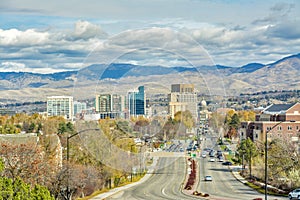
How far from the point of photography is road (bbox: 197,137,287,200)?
180ft

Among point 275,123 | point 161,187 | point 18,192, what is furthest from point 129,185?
point 275,123

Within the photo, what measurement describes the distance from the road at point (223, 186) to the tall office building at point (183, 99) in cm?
918

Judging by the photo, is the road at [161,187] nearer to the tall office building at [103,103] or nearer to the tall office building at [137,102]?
the tall office building at [103,103]

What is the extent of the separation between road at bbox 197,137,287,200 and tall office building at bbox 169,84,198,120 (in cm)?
918

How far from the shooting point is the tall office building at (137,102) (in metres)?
47.8

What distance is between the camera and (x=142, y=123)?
5238 centimetres

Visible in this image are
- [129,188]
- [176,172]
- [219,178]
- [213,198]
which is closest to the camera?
[213,198]

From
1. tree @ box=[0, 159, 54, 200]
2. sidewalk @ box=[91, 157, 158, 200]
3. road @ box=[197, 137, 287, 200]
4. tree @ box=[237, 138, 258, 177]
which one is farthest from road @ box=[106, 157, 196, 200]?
tree @ box=[0, 159, 54, 200]

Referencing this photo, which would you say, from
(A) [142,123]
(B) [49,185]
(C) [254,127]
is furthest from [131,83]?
(C) [254,127]

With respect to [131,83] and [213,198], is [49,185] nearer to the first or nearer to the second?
[131,83]

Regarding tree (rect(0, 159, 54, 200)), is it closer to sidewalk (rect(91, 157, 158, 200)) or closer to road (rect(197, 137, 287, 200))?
sidewalk (rect(91, 157, 158, 200))

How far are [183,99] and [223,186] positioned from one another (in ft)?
68.1

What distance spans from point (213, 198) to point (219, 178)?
2557 cm

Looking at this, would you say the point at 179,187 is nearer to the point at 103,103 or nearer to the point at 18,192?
the point at 103,103
